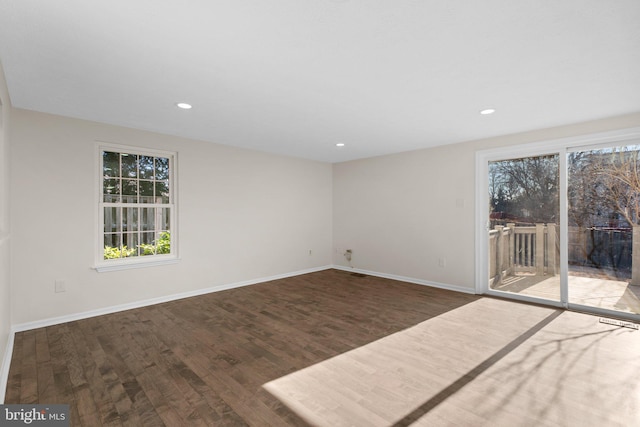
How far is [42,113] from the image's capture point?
336cm

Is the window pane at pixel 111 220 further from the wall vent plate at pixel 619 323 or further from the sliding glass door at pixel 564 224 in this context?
the wall vent plate at pixel 619 323

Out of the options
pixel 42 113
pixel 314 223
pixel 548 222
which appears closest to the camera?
pixel 42 113

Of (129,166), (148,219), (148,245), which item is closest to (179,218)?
(148,219)

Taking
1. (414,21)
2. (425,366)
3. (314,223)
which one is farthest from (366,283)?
(414,21)

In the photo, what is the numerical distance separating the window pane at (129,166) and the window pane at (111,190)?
15 centimetres

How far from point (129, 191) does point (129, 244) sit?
2.39 ft

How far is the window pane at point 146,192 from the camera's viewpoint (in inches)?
163

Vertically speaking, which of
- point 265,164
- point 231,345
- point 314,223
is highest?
point 265,164

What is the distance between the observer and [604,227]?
3693mm

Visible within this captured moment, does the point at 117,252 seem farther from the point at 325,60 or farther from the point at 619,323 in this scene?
the point at 619,323

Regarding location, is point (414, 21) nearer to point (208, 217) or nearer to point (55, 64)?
point (55, 64)

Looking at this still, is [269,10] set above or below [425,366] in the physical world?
above

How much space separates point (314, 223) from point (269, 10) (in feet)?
16.2

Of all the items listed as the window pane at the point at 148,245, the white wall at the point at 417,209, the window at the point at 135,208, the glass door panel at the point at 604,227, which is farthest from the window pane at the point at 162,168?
the glass door panel at the point at 604,227
